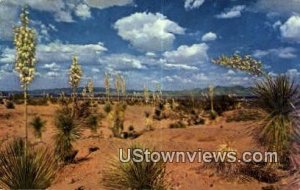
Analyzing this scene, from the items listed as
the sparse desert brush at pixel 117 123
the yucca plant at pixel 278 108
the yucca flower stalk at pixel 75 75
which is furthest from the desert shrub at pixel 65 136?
the yucca flower stalk at pixel 75 75

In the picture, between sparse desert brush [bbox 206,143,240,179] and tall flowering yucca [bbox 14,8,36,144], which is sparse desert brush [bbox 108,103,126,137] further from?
sparse desert brush [bbox 206,143,240,179]

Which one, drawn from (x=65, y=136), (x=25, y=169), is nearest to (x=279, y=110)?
→ (x=25, y=169)

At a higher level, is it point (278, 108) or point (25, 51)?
point (25, 51)

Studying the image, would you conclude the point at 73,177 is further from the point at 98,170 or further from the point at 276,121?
the point at 276,121

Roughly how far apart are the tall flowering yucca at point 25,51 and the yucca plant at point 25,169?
730 centimetres

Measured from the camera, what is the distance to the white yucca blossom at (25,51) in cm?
1448

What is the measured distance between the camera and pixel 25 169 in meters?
6.99

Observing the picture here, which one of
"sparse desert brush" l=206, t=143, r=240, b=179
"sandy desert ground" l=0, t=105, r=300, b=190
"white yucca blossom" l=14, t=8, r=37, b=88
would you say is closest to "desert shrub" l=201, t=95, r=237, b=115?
"sandy desert ground" l=0, t=105, r=300, b=190

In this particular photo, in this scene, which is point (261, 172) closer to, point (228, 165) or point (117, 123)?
point (228, 165)

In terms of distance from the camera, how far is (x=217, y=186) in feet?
36.6

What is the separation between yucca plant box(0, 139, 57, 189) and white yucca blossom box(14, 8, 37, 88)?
7.30 meters

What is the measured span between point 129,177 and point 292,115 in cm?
415

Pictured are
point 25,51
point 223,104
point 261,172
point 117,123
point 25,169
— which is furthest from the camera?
point 223,104

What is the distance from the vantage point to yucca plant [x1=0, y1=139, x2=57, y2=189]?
700 centimetres
